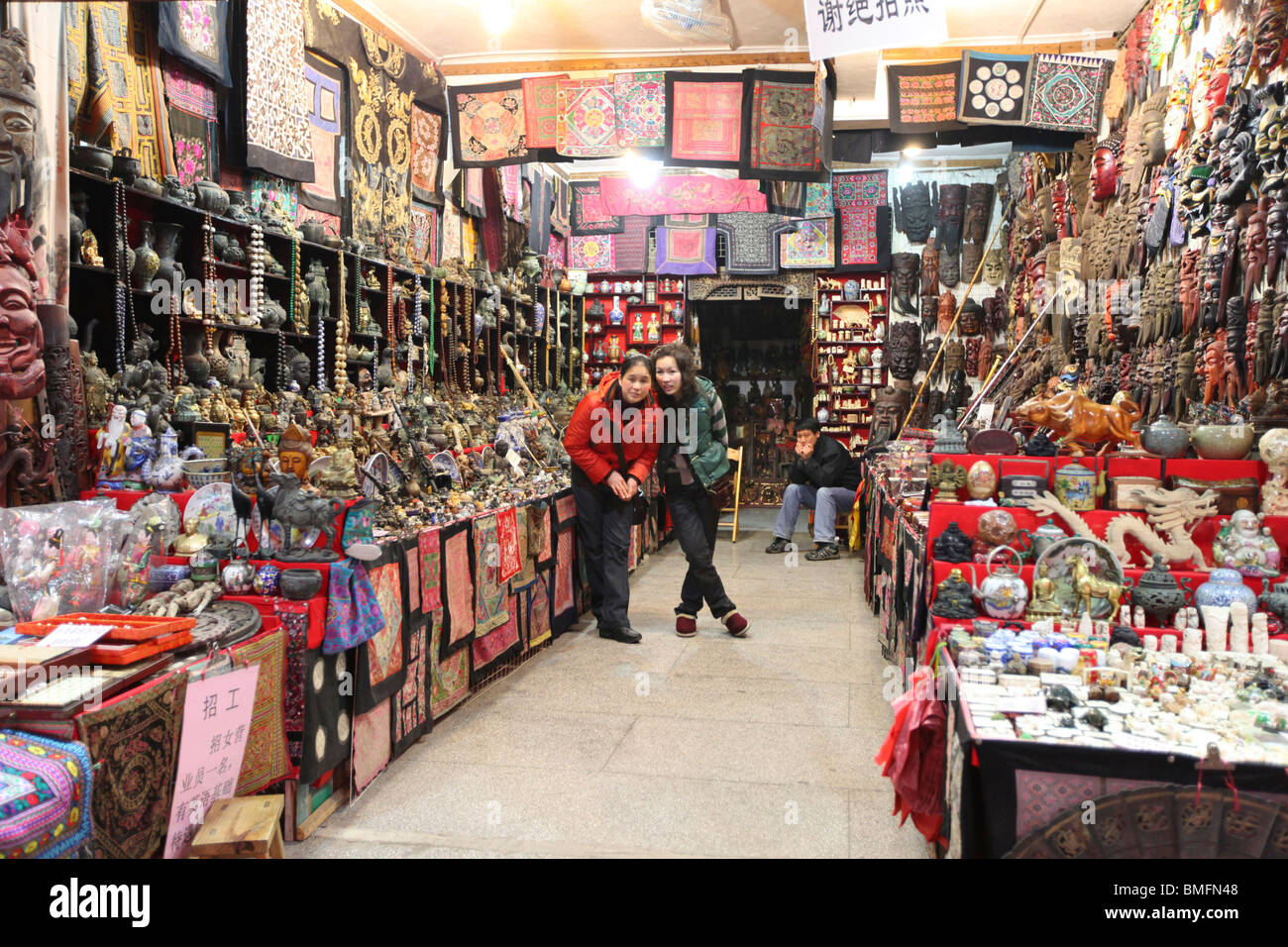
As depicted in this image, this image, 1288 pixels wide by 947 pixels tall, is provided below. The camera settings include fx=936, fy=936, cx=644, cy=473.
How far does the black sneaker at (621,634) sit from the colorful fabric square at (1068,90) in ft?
11.6

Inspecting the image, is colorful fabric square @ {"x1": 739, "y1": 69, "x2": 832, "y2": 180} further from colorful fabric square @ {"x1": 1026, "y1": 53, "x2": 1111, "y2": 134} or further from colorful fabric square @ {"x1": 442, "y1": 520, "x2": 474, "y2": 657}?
colorful fabric square @ {"x1": 442, "y1": 520, "x2": 474, "y2": 657}

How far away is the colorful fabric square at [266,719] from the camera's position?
2.29m

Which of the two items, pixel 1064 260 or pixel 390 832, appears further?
pixel 1064 260

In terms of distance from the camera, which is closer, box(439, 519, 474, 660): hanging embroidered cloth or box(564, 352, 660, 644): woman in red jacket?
box(439, 519, 474, 660): hanging embroidered cloth

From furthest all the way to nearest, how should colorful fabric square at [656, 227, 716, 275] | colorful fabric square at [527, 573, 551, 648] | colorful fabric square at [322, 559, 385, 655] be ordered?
colorful fabric square at [656, 227, 716, 275] → colorful fabric square at [527, 573, 551, 648] → colorful fabric square at [322, 559, 385, 655]

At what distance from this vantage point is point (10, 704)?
1.76m

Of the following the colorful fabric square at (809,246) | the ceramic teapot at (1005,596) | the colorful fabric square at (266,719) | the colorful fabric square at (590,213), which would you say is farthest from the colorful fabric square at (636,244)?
the colorful fabric square at (266,719)

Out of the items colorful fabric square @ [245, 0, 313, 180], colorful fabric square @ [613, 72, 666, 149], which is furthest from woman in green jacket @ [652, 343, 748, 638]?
colorful fabric square @ [245, 0, 313, 180]

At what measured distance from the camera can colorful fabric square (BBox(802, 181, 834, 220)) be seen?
9648mm

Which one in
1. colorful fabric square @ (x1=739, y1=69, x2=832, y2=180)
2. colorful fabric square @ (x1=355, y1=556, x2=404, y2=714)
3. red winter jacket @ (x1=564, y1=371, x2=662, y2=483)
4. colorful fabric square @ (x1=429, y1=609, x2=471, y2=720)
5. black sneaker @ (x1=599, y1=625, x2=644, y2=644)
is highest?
colorful fabric square @ (x1=739, y1=69, x2=832, y2=180)

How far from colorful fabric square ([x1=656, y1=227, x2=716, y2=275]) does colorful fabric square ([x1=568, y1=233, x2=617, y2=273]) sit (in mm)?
541

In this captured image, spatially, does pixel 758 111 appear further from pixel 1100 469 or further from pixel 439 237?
pixel 1100 469
